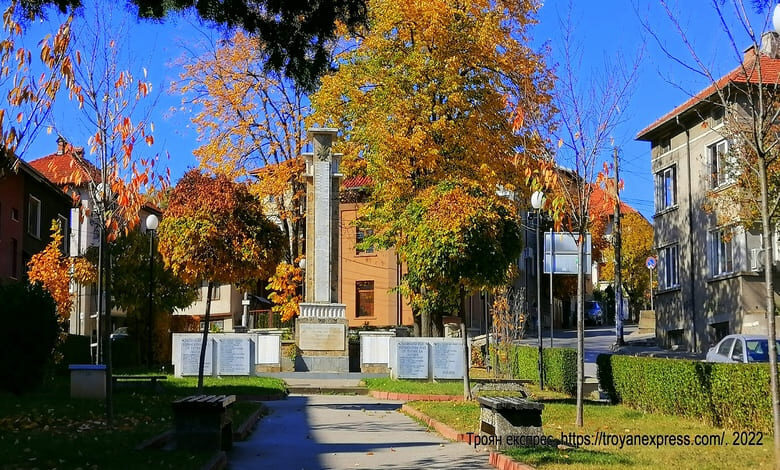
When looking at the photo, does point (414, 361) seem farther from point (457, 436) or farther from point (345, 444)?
point (345, 444)

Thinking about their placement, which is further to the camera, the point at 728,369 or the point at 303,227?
the point at 303,227

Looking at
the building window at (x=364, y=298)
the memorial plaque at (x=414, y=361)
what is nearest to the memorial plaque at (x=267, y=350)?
the memorial plaque at (x=414, y=361)

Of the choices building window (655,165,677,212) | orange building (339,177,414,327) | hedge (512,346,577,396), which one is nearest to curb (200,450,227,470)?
hedge (512,346,577,396)

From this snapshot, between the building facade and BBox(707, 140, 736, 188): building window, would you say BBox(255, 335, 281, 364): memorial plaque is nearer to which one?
the building facade

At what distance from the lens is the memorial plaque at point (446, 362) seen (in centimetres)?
2447

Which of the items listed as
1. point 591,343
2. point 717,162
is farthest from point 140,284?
point 591,343

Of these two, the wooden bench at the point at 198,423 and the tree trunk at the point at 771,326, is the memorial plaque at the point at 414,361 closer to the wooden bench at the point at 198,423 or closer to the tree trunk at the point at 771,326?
the wooden bench at the point at 198,423

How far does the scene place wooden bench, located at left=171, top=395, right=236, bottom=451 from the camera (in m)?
10.4

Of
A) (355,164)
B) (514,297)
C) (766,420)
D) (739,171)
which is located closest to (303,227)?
(355,164)

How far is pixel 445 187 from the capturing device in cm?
1894

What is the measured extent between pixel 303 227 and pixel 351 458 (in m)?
30.6

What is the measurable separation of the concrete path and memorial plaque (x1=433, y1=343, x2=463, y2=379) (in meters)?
6.85

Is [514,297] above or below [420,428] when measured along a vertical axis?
above

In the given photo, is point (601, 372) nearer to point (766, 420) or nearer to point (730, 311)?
point (766, 420)
